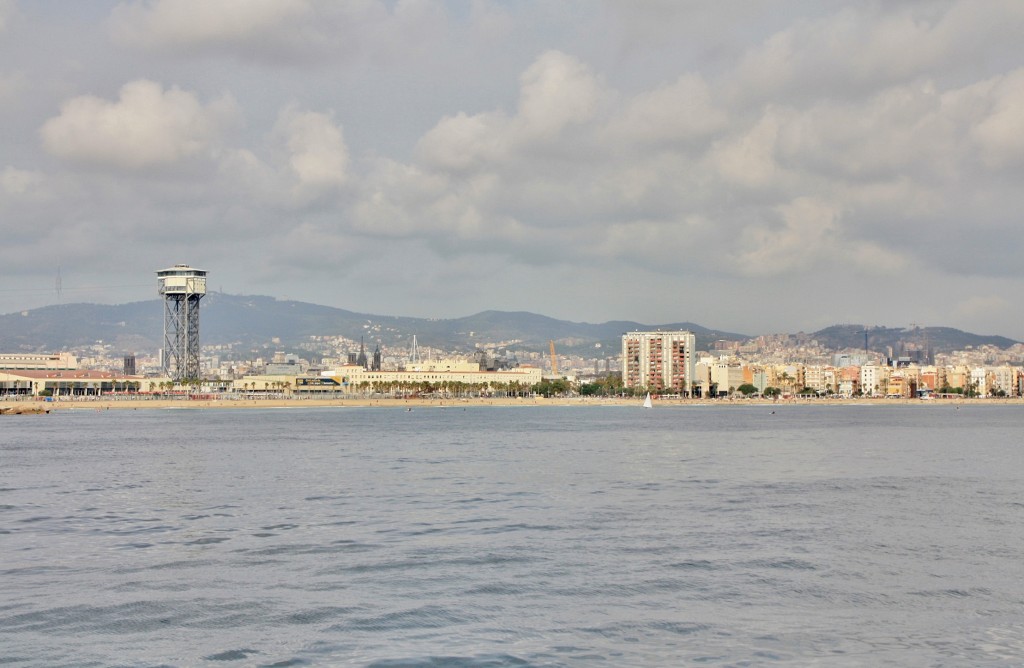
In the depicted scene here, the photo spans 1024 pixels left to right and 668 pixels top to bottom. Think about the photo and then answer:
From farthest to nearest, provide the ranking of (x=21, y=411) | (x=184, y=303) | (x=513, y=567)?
1. (x=184, y=303)
2. (x=21, y=411)
3. (x=513, y=567)

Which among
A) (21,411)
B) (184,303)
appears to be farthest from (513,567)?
(184,303)

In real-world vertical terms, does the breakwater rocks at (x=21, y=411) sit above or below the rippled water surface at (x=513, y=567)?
above

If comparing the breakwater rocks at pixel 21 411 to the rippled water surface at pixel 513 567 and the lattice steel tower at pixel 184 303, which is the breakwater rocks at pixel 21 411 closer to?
the lattice steel tower at pixel 184 303

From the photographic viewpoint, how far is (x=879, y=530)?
24656mm

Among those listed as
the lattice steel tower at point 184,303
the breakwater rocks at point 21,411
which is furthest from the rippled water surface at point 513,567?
the lattice steel tower at point 184,303

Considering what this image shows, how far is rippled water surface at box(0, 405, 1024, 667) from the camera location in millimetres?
14414

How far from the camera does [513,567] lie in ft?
65.6

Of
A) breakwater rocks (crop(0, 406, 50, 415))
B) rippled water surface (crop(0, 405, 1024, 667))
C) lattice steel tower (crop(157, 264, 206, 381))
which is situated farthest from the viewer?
lattice steel tower (crop(157, 264, 206, 381))

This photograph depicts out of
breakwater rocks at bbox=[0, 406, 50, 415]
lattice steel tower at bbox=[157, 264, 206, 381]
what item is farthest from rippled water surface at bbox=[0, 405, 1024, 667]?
lattice steel tower at bbox=[157, 264, 206, 381]

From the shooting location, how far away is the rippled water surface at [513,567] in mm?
14414

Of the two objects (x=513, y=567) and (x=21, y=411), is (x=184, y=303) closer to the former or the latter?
(x=21, y=411)

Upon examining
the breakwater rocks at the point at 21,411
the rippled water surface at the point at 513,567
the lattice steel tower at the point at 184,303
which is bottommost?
the rippled water surface at the point at 513,567

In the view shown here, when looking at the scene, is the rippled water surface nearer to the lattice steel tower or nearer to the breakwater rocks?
the breakwater rocks

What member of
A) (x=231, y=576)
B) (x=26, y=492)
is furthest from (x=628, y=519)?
(x=26, y=492)
